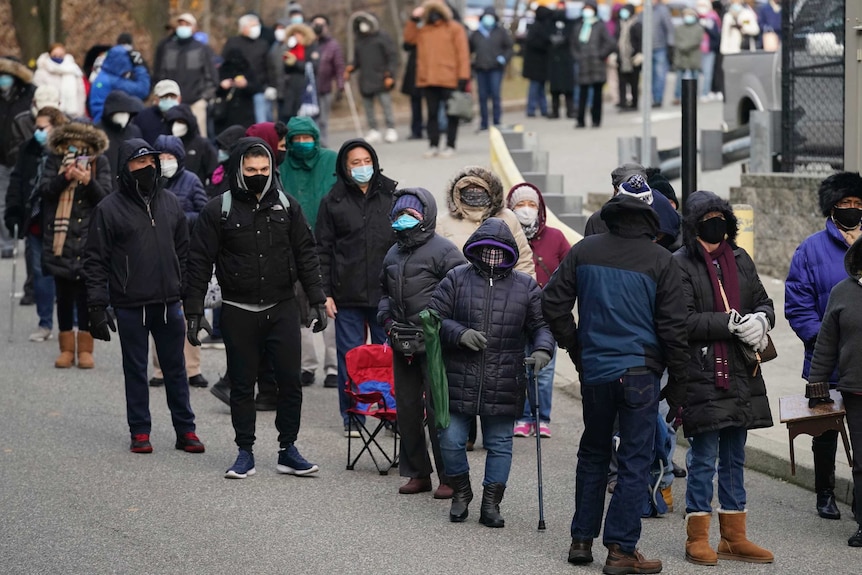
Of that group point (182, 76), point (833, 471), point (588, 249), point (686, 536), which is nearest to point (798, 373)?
point (833, 471)

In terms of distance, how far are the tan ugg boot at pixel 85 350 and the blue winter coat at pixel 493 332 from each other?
5.58 metres

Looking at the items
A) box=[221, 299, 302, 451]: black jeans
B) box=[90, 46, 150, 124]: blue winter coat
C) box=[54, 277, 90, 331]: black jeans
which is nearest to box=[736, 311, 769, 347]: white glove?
box=[221, 299, 302, 451]: black jeans

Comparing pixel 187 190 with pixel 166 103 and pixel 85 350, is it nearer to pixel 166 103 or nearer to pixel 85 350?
pixel 85 350

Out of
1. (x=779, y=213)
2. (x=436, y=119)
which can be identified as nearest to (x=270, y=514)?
(x=779, y=213)

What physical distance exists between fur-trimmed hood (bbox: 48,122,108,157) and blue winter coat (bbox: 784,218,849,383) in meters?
6.12

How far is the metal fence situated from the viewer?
50.4ft

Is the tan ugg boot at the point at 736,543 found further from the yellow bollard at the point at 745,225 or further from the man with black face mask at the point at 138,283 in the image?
the yellow bollard at the point at 745,225

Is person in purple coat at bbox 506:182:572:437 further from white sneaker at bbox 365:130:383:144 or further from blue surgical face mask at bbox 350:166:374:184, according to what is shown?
white sneaker at bbox 365:130:383:144

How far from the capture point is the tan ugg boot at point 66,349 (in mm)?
13430

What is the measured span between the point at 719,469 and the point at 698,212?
129cm

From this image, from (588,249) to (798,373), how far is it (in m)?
5.19

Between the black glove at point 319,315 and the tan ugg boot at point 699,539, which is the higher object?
Result: the black glove at point 319,315

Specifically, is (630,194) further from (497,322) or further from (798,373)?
(798,373)

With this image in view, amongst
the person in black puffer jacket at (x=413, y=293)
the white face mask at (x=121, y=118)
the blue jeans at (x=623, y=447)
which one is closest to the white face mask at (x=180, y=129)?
the white face mask at (x=121, y=118)
